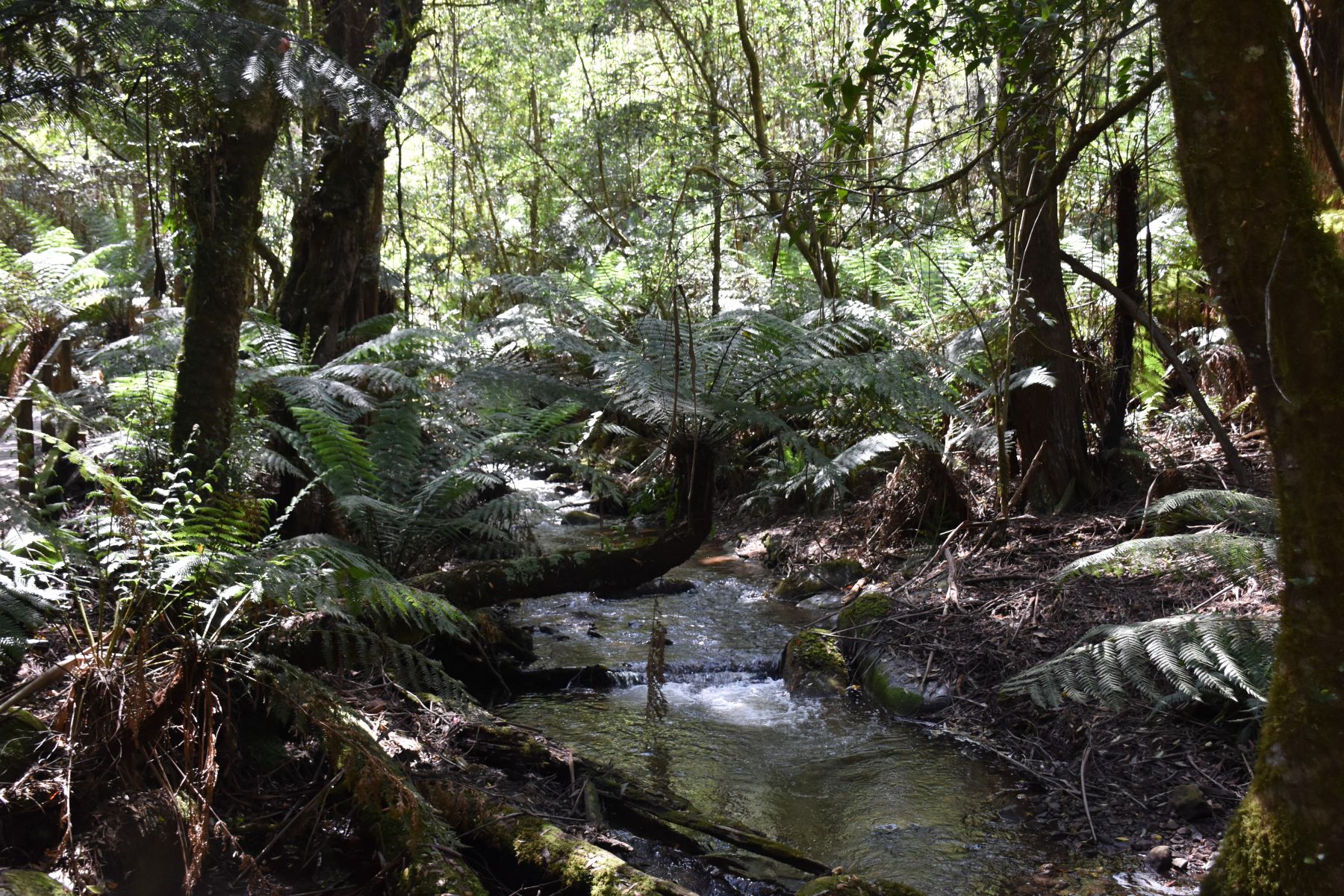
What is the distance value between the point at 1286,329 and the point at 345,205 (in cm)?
494

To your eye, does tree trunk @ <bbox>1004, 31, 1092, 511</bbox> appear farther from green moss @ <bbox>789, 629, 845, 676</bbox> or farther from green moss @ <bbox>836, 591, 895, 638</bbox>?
green moss @ <bbox>789, 629, 845, 676</bbox>

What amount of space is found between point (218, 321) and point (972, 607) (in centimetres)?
328

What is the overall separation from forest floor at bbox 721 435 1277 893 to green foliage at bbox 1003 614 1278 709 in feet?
0.42

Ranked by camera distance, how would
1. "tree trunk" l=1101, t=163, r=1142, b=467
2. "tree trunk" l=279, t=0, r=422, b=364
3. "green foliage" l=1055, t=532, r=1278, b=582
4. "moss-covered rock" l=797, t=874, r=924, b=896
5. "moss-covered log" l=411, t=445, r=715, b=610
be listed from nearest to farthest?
"moss-covered rock" l=797, t=874, r=924, b=896 → "green foliage" l=1055, t=532, r=1278, b=582 → "moss-covered log" l=411, t=445, r=715, b=610 → "tree trunk" l=1101, t=163, r=1142, b=467 → "tree trunk" l=279, t=0, r=422, b=364

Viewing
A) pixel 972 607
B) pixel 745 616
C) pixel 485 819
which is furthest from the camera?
pixel 745 616

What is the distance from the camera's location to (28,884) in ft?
5.53

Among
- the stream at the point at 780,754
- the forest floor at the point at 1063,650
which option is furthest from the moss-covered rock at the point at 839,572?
the stream at the point at 780,754

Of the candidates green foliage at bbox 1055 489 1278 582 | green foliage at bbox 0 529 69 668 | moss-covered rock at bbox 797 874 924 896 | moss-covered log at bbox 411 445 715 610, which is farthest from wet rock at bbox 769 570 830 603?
green foliage at bbox 0 529 69 668

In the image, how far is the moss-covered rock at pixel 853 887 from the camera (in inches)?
86.0

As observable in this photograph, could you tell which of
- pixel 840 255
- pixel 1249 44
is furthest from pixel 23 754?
pixel 840 255

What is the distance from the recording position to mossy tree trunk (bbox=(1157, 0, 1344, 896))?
161 centimetres

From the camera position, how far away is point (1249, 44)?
5.38 feet

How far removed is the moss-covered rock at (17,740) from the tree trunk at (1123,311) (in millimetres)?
4247

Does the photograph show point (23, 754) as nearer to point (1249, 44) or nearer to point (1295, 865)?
point (1295, 865)
